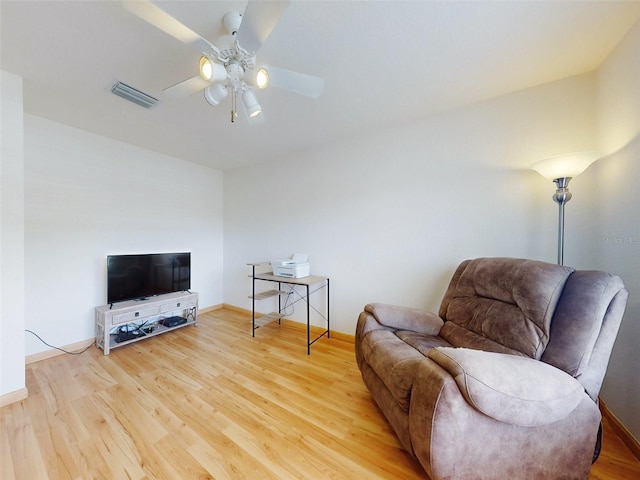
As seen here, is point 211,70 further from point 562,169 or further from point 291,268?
point 562,169

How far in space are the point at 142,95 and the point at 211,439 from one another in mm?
2506

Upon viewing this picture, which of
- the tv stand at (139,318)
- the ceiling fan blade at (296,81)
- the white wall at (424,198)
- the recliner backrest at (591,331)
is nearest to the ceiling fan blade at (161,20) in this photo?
the ceiling fan blade at (296,81)

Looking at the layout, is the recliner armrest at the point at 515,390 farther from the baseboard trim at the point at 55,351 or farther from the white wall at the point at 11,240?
the baseboard trim at the point at 55,351

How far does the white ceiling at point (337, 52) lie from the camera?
1161 millimetres

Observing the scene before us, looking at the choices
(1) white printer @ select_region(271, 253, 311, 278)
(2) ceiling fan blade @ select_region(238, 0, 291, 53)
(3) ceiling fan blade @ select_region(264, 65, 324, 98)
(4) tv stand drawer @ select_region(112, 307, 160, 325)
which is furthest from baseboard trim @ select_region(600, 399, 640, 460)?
(4) tv stand drawer @ select_region(112, 307, 160, 325)

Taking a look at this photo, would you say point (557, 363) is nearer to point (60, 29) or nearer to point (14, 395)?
point (60, 29)

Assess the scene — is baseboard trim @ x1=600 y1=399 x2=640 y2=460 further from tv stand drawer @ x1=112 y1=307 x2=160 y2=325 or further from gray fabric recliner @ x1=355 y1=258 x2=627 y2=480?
tv stand drawer @ x1=112 y1=307 x2=160 y2=325

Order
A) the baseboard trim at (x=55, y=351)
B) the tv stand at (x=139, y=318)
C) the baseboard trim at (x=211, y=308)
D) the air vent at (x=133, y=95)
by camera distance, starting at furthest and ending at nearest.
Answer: the baseboard trim at (x=211, y=308)
the tv stand at (x=139, y=318)
the baseboard trim at (x=55, y=351)
the air vent at (x=133, y=95)

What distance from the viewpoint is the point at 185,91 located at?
135 centimetres

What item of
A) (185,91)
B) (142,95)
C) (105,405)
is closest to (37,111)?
(142,95)

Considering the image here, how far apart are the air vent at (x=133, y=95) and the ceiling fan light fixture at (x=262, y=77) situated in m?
1.27

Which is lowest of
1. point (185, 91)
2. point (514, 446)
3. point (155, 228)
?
point (514, 446)

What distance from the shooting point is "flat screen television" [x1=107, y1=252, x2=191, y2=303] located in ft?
8.13

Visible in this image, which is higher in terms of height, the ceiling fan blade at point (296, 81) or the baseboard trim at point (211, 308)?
the ceiling fan blade at point (296, 81)
